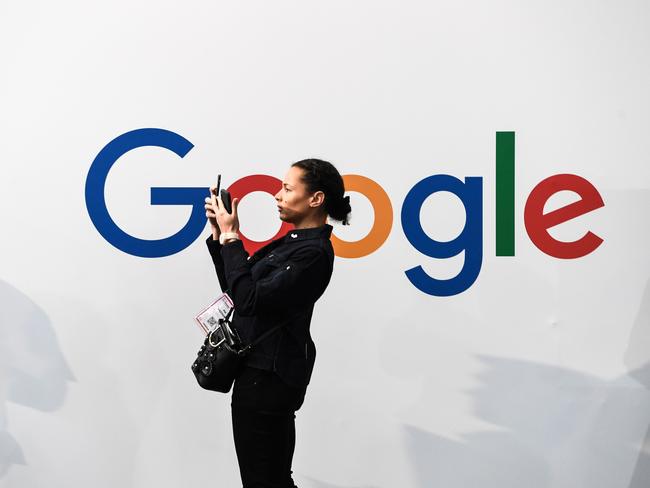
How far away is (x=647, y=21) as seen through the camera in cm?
271

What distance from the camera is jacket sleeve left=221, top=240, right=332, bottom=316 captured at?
1.87 meters

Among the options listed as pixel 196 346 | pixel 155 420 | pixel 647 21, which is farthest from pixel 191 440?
pixel 647 21

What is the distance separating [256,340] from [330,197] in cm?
42

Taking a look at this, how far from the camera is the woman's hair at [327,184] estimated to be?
2.01m

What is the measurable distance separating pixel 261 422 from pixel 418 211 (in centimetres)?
107

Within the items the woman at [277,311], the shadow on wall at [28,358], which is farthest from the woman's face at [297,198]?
the shadow on wall at [28,358]

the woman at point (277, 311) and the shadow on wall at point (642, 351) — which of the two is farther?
the shadow on wall at point (642, 351)

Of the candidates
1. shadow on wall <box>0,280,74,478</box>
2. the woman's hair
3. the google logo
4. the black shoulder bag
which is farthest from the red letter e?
shadow on wall <box>0,280,74,478</box>

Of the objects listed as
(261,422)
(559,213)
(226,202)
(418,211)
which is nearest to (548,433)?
(559,213)

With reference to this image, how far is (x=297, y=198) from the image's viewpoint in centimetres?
201

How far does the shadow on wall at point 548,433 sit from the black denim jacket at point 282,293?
0.95 m

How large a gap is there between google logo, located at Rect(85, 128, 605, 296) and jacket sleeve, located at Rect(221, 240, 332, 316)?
2.49 feet

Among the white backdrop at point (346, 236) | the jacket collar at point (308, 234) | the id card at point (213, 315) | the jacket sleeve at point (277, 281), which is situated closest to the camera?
the jacket sleeve at point (277, 281)

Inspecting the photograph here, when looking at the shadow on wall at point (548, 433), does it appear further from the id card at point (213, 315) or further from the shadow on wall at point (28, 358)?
the shadow on wall at point (28, 358)
